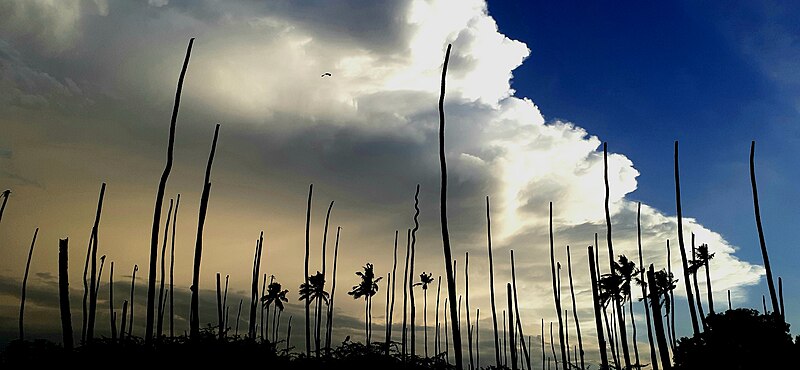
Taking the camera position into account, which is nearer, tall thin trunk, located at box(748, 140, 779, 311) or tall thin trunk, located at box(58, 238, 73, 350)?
tall thin trunk, located at box(58, 238, 73, 350)

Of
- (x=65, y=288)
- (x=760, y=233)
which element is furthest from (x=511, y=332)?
(x=65, y=288)

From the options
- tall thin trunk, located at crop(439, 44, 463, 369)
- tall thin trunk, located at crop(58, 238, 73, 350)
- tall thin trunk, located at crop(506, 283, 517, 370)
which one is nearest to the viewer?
tall thin trunk, located at crop(58, 238, 73, 350)

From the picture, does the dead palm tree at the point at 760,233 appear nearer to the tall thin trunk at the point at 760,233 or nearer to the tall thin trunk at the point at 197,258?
the tall thin trunk at the point at 760,233

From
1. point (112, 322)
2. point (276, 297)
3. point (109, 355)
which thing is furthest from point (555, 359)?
point (109, 355)

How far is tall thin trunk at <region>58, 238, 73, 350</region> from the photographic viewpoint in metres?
14.0

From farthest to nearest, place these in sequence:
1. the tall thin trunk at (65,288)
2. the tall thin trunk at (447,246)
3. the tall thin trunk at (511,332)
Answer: the tall thin trunk at (511,332)
the tall thin trunk at (447,246)
the tall thin trunk at (65,288)

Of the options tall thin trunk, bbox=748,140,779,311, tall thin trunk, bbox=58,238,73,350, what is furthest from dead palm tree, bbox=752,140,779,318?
tall thin trunk, bbox=58,238,73,350

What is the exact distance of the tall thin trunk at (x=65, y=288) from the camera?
14.0 meters

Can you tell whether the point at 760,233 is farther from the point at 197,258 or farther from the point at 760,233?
the point at 197,258

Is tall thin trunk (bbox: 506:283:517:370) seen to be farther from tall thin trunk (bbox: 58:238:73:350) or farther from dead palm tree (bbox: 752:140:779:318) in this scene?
tall thin trunk (bbox: 58:238:73:350)

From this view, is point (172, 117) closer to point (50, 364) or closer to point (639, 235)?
point (50, 364)

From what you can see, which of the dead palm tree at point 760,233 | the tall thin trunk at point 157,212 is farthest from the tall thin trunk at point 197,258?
the dead palm tree at point 760,233

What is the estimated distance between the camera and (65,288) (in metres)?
14.5

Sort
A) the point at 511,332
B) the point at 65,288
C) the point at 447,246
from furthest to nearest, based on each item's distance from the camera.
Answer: the point at 511,332, the point at 447,246, the point at 65,288
